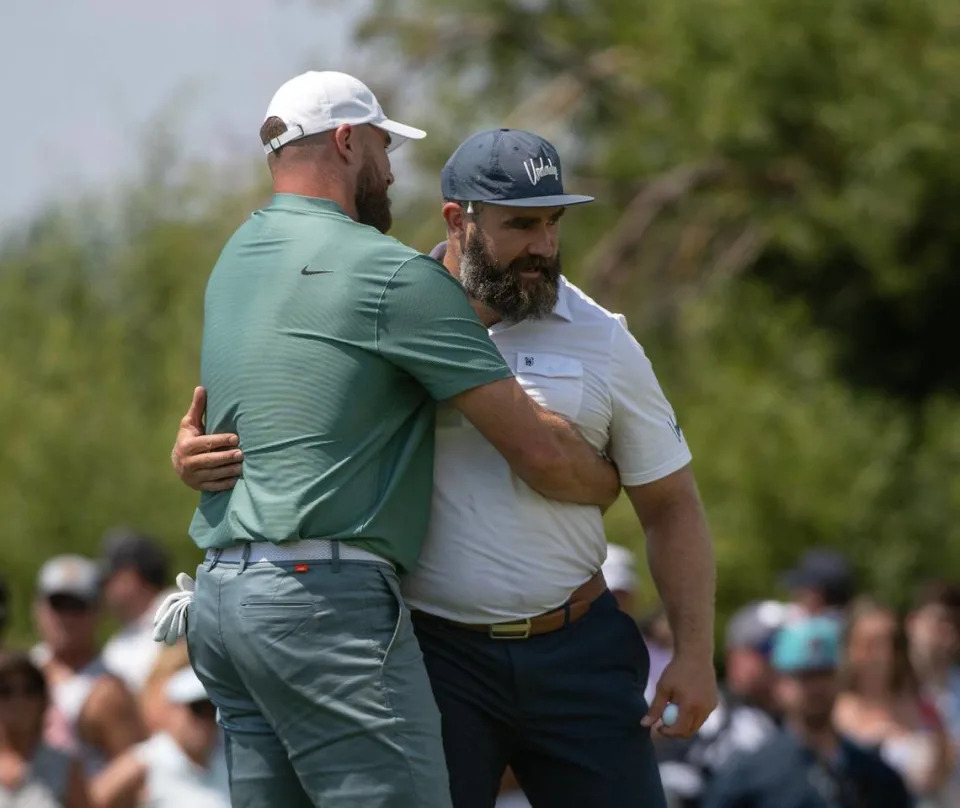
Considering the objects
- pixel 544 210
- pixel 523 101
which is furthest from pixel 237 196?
pixel 544 210

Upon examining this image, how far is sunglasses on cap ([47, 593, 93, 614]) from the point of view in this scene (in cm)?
821

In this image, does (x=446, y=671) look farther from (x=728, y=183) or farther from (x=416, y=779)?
(x=728, y=183)

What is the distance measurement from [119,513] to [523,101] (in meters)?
5.27

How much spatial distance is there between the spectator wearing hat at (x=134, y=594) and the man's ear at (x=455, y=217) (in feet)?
15.5

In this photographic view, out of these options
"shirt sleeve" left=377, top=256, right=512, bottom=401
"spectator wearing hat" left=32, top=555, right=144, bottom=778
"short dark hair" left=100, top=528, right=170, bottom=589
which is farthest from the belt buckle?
"short dark hair" left=100, top=528, right=170, bottom=589

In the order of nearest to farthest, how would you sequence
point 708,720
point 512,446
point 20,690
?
point 512,446
point 20,690
point 708,720

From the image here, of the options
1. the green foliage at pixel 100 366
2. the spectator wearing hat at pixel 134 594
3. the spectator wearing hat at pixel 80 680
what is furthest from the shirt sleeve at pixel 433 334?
the green foliage at pixel 100 366

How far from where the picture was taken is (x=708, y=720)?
7.71 m

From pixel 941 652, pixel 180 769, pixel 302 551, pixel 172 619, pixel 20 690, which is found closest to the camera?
pixel 302 551

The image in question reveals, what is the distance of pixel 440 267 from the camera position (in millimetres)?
4109

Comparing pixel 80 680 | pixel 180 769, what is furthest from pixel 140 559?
pixel 180 769

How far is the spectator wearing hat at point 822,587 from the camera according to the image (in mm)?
10477

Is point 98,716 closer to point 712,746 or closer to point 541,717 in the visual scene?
point 712,746

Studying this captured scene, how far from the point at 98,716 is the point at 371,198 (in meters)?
4.11
